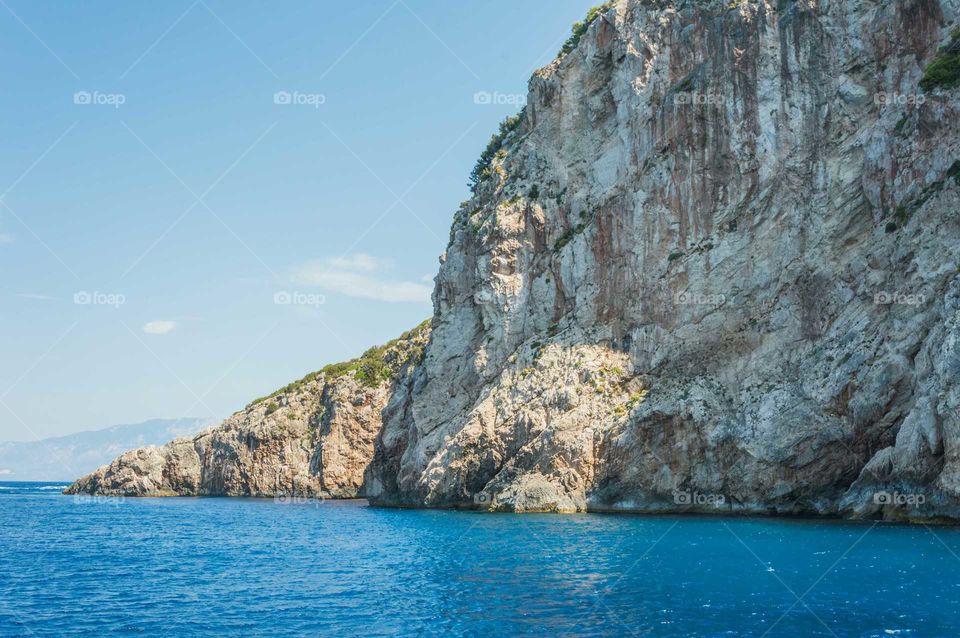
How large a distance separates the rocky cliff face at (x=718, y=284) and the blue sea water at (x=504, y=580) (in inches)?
225

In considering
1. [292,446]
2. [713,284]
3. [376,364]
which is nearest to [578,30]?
[713,284]

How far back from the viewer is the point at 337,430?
99812mm

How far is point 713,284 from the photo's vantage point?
6228 centimetres

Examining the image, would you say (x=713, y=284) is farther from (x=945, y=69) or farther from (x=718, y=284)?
(x=945, y=69)

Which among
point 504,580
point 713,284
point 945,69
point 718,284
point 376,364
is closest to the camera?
point 504,580

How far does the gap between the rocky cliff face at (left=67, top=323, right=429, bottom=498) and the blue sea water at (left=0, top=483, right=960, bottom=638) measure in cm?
4642

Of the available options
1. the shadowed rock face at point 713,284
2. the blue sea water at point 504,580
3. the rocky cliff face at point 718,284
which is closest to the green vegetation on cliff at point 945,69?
the rocky cliff face at point 718,284

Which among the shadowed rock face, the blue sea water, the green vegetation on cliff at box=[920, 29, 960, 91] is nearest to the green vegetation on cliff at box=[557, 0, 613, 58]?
the shadowed rock face

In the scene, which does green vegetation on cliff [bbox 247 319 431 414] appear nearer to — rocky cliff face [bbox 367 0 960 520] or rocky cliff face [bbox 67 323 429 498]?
rocky cliff face [bbox 67 323 429 498]

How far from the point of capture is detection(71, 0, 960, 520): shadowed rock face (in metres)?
50.4

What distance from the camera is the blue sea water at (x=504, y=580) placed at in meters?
24.1

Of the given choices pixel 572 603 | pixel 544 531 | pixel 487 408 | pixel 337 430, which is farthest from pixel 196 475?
pixel 572 603

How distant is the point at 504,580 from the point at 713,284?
38216 millimetres

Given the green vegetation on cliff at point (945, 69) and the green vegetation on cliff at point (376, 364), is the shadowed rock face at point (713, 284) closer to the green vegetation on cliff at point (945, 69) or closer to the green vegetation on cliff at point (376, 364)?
the green vegetation on cliff at point (945, 69)
